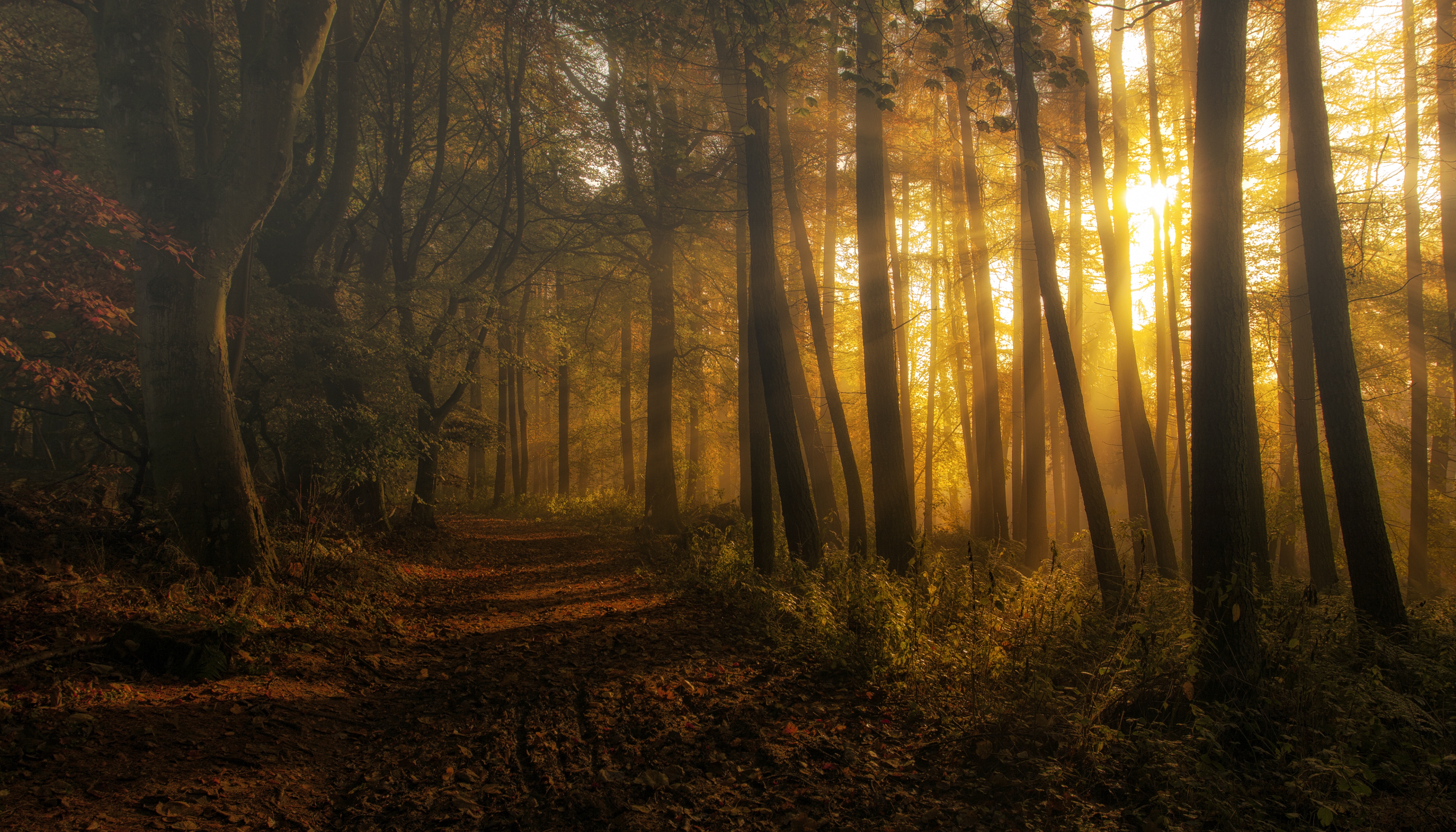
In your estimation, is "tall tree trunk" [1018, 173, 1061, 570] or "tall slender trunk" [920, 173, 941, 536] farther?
"tall slender trunk" [920, 173, 941, 536]

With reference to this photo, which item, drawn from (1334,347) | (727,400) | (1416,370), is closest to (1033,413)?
(1334,347)

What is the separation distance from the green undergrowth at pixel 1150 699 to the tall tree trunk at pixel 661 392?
8680 millimetres

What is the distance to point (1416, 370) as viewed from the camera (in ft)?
43.0

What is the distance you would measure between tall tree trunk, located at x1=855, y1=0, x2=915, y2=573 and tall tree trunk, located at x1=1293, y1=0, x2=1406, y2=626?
174 inches

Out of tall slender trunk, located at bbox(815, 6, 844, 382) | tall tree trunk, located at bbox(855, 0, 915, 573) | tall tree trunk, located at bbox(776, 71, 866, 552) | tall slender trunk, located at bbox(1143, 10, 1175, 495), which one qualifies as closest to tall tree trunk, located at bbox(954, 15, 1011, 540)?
tall slender trunk, located at bbox(815, 6, 844, 382)

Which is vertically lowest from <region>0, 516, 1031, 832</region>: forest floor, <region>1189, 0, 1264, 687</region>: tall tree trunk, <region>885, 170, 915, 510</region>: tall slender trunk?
<region>0, 516, 1031, 832</region>: forest floor

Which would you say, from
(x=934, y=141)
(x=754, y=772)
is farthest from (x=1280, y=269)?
(x=754, y=772)

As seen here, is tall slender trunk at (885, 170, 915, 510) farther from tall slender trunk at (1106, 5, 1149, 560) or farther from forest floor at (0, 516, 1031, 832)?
forest floor at (0, 516, 1031, 832)

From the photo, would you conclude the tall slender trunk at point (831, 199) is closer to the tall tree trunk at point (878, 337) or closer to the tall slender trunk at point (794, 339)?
the tall slender trunk at point (794, 339)

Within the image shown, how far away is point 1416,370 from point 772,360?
13732mm

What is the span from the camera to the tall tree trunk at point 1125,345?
1062 centimetres

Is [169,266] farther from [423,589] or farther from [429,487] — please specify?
[429,487]

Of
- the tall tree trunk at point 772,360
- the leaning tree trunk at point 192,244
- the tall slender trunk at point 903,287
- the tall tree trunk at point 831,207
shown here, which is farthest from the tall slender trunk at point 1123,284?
the leaning tree trunk at point 192,244

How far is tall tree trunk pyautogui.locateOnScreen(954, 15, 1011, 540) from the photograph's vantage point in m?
13.7
